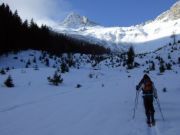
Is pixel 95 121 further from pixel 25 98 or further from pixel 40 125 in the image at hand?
pixel 25 98

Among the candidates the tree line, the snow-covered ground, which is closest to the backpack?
the snow-covered ground

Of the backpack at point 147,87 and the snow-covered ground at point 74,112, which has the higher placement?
the backpack at point 147,87

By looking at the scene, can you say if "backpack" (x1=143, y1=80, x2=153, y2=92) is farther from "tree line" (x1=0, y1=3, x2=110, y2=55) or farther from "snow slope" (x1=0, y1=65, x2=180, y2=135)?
"tree line" (x1=0, y1=3, x2=110, y2=55)

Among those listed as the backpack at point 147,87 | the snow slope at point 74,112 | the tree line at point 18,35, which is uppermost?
the tree line at point 18,35

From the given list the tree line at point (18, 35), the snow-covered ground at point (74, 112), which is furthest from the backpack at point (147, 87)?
the tree line at point (18, 35)

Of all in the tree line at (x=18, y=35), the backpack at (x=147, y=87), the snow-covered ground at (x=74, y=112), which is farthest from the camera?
the tree line at (x=18, y=35)

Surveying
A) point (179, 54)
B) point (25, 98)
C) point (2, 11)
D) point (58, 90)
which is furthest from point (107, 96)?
point (2, 11)

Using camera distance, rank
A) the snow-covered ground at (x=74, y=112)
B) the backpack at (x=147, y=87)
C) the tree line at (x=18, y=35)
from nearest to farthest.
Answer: the snow-covered ground at (x=74, y=112), the backpack at (x=147, y=87), the tree line at (x=18, y=35)

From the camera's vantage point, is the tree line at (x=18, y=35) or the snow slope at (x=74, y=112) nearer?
the snow slope at (x=74, y=112)

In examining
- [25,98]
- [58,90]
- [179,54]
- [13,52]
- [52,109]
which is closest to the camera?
[52,109]

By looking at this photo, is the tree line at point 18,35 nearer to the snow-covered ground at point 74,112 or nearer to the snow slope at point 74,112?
the snow-covered ground at point 74,112

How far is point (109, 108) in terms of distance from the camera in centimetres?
1491

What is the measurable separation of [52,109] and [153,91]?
4.28 meters

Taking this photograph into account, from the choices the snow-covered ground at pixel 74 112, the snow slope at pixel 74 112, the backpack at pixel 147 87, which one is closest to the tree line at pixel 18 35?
the snow-covered ground at pixel 74 112
